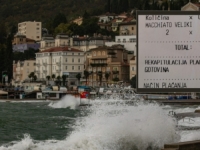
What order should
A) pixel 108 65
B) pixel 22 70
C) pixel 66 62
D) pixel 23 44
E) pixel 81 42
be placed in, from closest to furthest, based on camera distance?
pixel 108 65, pixel 66 62, pixel 81 42, pixel 22 70, pixel 23 44

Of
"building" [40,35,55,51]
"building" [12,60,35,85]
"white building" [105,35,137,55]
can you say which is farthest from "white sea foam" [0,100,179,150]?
"building" [40,35,55,51]

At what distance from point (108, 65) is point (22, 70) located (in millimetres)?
28881

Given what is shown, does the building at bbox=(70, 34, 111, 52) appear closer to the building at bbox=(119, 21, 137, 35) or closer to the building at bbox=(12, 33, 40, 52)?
the building at bbox=(119, 21, 137, 35)

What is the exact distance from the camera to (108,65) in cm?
13912

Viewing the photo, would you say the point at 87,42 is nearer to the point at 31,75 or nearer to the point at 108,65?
the point at 31,75

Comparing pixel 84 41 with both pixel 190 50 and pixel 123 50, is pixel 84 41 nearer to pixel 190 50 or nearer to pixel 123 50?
pixel 123 50

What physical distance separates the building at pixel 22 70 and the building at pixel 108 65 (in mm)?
21050

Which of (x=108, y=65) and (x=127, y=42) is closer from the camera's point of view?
(x=108, y=65)

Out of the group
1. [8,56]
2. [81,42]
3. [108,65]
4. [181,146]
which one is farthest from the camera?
[81,42]

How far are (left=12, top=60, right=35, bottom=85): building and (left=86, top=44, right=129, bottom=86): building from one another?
69.1 ft

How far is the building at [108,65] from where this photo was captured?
451 feet

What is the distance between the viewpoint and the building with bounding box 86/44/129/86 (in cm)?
13750

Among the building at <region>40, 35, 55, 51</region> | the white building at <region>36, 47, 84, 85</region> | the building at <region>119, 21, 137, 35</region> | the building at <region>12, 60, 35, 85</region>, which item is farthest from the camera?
the building at <region>119, 21, 137, 35</region>

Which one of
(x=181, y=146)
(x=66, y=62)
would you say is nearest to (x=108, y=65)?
(x=66, y=62)
